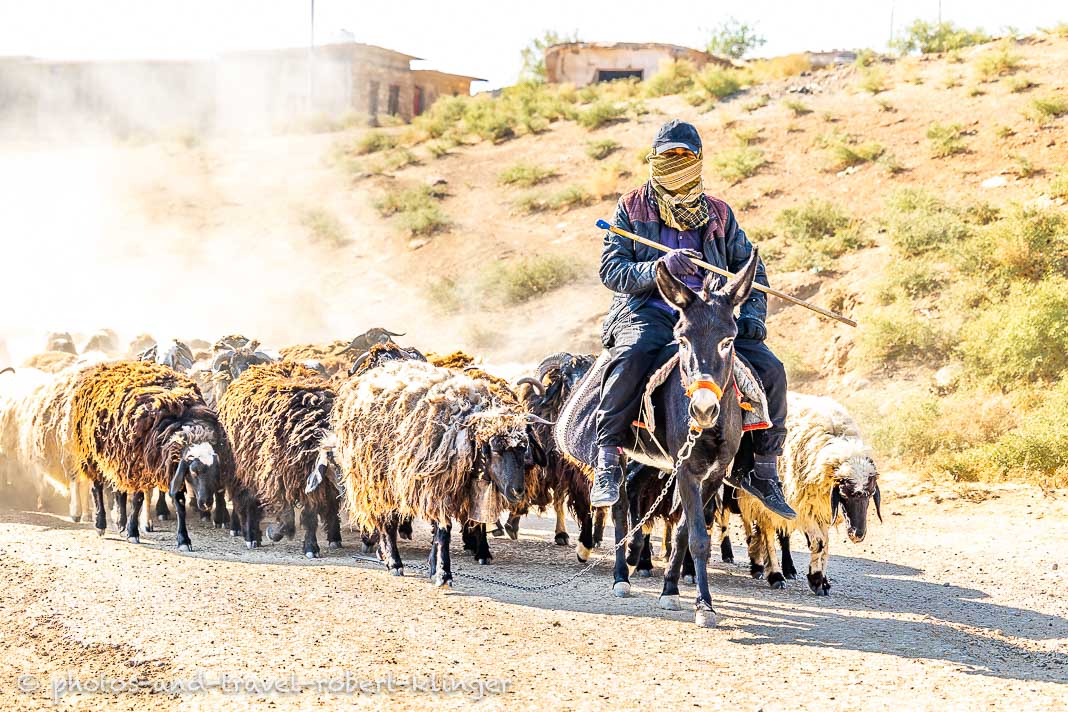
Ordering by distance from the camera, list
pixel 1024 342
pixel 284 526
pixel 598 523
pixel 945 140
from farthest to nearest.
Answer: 1. pixel 945 140
2. pixel 1024 342
3. pixel 284 526
4. pixel 598 523

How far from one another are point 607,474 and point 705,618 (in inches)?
47.0

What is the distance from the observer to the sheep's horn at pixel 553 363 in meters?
11.7

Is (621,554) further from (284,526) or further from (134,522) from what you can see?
(134,522)

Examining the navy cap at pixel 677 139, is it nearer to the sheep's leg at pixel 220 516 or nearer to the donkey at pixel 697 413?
the donkey at pixel 697 413

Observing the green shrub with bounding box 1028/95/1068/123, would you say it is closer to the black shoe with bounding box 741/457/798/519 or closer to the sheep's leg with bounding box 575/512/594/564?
the sheep's leg with bounding box 575/512/594/564

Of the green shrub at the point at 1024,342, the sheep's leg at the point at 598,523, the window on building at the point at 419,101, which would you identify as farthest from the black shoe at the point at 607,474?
the window on building at the point at 419,101

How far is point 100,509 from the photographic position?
11797 millimetres

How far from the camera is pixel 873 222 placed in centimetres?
2395

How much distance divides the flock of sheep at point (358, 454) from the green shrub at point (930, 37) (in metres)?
29.0

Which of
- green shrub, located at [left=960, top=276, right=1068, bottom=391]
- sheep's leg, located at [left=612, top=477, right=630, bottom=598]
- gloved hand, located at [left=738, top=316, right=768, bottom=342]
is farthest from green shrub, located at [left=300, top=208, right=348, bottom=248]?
gloved hand, located at [left=738, top=316, right=768, bottom=342]

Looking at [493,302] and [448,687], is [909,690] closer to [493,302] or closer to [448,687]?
[448,687]

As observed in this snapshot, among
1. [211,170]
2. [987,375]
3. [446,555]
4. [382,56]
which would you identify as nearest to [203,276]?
[211,170]

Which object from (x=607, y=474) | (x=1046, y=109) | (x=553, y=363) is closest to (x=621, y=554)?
(x=607, y=474)

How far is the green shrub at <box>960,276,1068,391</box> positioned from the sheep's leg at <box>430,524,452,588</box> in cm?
1029
